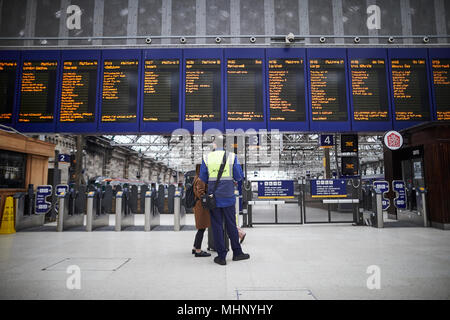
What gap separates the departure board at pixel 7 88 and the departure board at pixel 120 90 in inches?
85.4

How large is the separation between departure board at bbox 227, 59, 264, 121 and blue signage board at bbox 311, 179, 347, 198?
2574 mm

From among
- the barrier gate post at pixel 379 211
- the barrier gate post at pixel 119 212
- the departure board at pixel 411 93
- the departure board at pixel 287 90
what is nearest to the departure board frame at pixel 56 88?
the barrier gate post at pixel 119 212

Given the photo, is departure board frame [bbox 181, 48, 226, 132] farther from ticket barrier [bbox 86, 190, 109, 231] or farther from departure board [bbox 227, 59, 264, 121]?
ticket barrier [bbox 86, 190, 109, 231]

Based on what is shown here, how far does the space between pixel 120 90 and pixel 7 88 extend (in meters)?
2.68

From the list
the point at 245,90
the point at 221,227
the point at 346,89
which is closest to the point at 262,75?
the point at 245,90

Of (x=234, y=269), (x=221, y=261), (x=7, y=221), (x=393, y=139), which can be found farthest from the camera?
(x=393, y=139)

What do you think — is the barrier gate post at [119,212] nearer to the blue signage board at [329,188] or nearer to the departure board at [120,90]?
the departure board at [120,90]

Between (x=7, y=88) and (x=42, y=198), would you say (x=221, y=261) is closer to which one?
(x=42, y=198)

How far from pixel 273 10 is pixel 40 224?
878 centimetres

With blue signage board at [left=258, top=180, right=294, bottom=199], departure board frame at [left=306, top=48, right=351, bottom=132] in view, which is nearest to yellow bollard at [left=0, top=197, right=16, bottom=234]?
blue signage board at [left=258, top=180, right=294, bottom=199]

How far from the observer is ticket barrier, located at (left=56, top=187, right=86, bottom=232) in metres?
6.59

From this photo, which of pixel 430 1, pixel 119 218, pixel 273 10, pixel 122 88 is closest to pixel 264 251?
pixel 119 218

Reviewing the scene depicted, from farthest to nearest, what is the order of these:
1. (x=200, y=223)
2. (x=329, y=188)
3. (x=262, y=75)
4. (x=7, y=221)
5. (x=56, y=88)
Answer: (x=329, y=188) → (x=262, y=75) → (x=56, y=88) → (x=7, y=221) → (x=200, y=223)

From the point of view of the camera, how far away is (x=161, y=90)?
6.21m
